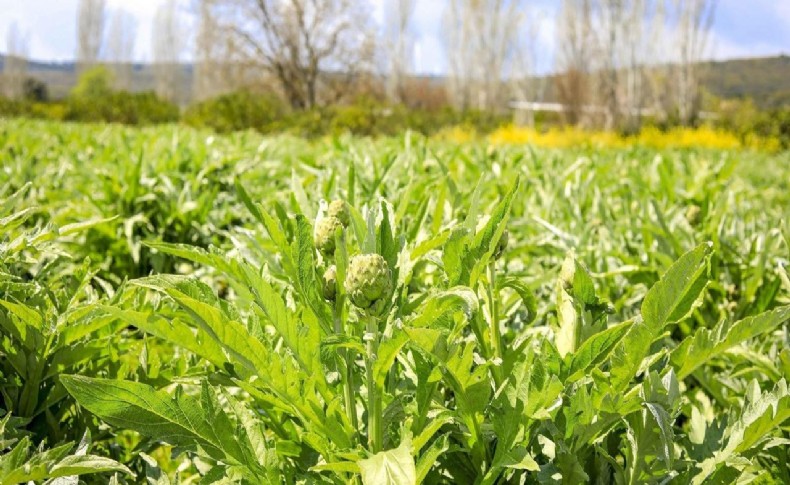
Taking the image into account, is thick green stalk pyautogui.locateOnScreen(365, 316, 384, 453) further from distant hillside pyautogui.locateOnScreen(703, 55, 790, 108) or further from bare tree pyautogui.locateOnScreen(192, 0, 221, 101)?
distant hillside pyautogui.locateOnScreen(703, 55, 790, 108)

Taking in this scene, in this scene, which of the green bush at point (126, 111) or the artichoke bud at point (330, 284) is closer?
the artichoke bud at point (330, 284)

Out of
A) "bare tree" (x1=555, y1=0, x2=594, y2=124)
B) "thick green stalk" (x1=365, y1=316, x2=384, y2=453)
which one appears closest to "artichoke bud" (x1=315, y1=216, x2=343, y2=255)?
"thick green stalk" (x1=365, y1=316, x2=384, y2=453)

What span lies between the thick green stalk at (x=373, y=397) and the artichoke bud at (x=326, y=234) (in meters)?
0.15

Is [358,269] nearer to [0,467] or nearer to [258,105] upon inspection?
[0,467]

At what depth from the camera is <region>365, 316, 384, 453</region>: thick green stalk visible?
850mm

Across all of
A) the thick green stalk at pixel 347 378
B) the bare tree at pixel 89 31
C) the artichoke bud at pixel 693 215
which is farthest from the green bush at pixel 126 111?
the bare tree at pixel 89 31

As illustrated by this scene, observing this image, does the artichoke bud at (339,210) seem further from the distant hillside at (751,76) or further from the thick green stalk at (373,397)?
the distant hillside at (751,76)

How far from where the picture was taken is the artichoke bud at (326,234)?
0.96 meters

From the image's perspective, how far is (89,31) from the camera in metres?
53.8

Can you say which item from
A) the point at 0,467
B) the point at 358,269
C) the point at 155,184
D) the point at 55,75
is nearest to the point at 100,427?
the point at 0,467

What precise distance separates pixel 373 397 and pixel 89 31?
61.3m

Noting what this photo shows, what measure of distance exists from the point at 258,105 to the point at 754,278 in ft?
40.8

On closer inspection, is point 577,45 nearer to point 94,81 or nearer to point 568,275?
point 568,275

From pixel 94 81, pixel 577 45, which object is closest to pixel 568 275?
pixel 577 45
